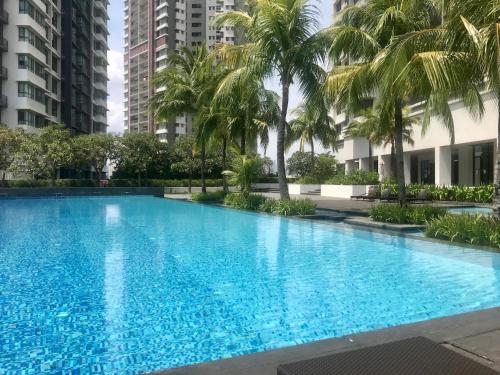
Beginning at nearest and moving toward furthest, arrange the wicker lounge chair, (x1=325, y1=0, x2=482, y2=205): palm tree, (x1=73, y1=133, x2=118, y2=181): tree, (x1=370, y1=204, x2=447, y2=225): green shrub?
the wicker lounge chair → (x1=325, y1=0, x2=482, y2=205): palm tree → (x1=370, y1=204, x2=447, y2=225): green shrub → (x1=73, y1=133, x2=118, y2=181): tree

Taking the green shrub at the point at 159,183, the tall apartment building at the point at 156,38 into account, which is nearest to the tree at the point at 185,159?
the green shrub at the point at 159,183

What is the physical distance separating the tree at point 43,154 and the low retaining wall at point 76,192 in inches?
64.8

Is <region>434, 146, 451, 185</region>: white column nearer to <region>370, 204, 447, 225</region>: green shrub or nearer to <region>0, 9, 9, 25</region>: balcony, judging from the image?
<region>370, 204, 447, 225</region>: green shrub

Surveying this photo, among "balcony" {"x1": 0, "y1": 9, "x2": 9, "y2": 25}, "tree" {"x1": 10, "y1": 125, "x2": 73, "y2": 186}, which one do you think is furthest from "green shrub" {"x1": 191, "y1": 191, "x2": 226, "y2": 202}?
"balcony" {"x1": 0, "y1": 9, "x2": 9, "y2": 25}

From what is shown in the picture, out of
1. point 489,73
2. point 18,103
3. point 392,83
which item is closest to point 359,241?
point 392,83

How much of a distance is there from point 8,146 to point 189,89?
680 inches

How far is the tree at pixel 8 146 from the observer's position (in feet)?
113

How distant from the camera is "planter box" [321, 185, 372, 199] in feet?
107

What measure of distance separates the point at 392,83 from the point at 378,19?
4.64 metres

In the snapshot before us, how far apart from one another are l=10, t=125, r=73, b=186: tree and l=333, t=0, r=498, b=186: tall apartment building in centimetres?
2293

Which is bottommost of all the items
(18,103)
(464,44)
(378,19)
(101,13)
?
(464,44)

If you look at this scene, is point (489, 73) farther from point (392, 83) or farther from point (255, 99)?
point (255, 99)

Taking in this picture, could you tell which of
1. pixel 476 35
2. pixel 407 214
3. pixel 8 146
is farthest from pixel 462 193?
pixel 8 146

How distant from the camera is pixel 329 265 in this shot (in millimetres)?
8820
